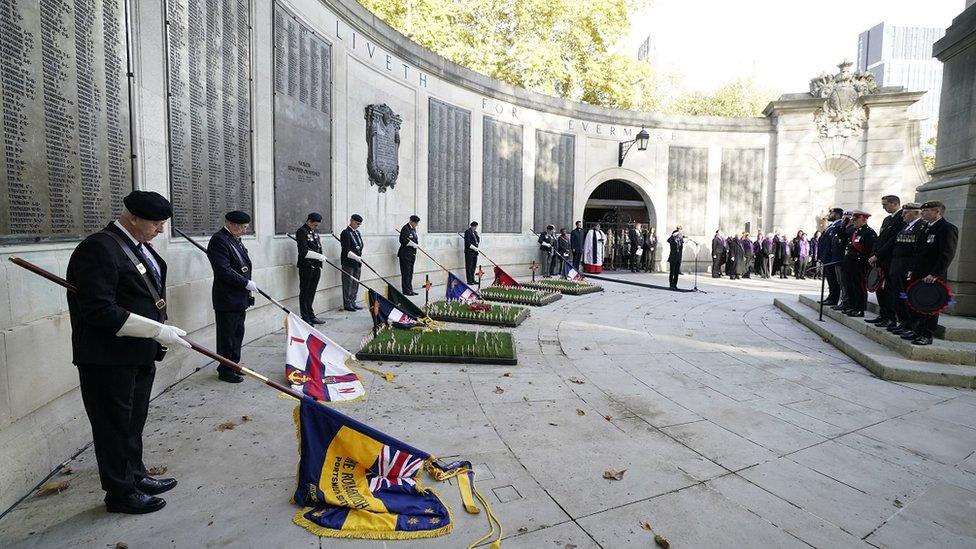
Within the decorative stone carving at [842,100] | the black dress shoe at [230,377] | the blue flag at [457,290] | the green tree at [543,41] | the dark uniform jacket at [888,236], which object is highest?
the green tree at [543,41]

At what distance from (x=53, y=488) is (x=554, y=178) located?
1592 centimetres

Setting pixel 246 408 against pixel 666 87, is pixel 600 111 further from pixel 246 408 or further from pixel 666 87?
pixel 666 87

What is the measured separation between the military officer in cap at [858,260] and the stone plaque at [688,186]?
1120cm

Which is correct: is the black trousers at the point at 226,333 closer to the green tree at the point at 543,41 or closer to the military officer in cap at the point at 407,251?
the military officer in cap at the point at 407,251

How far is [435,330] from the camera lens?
7645 mm

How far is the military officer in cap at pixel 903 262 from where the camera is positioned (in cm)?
652

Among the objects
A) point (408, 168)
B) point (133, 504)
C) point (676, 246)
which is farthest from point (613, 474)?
point (676, 246)

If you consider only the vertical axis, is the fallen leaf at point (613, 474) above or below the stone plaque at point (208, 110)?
below

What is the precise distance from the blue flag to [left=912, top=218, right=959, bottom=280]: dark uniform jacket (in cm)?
675

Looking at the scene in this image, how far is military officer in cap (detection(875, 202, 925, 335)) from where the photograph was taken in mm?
6516

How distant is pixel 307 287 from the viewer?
8.02 meters

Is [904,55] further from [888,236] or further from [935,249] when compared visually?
[935,249]

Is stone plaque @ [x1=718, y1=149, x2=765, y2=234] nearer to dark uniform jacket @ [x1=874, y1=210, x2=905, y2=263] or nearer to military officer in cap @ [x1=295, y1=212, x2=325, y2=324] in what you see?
dark uniform jacket @ [x1=874, y1=210, x2=905, y2=263]

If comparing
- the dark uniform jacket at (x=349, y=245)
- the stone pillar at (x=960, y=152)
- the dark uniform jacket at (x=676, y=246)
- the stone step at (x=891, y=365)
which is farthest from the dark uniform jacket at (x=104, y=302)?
the dark uniform jacket at (x=676, y=246)
